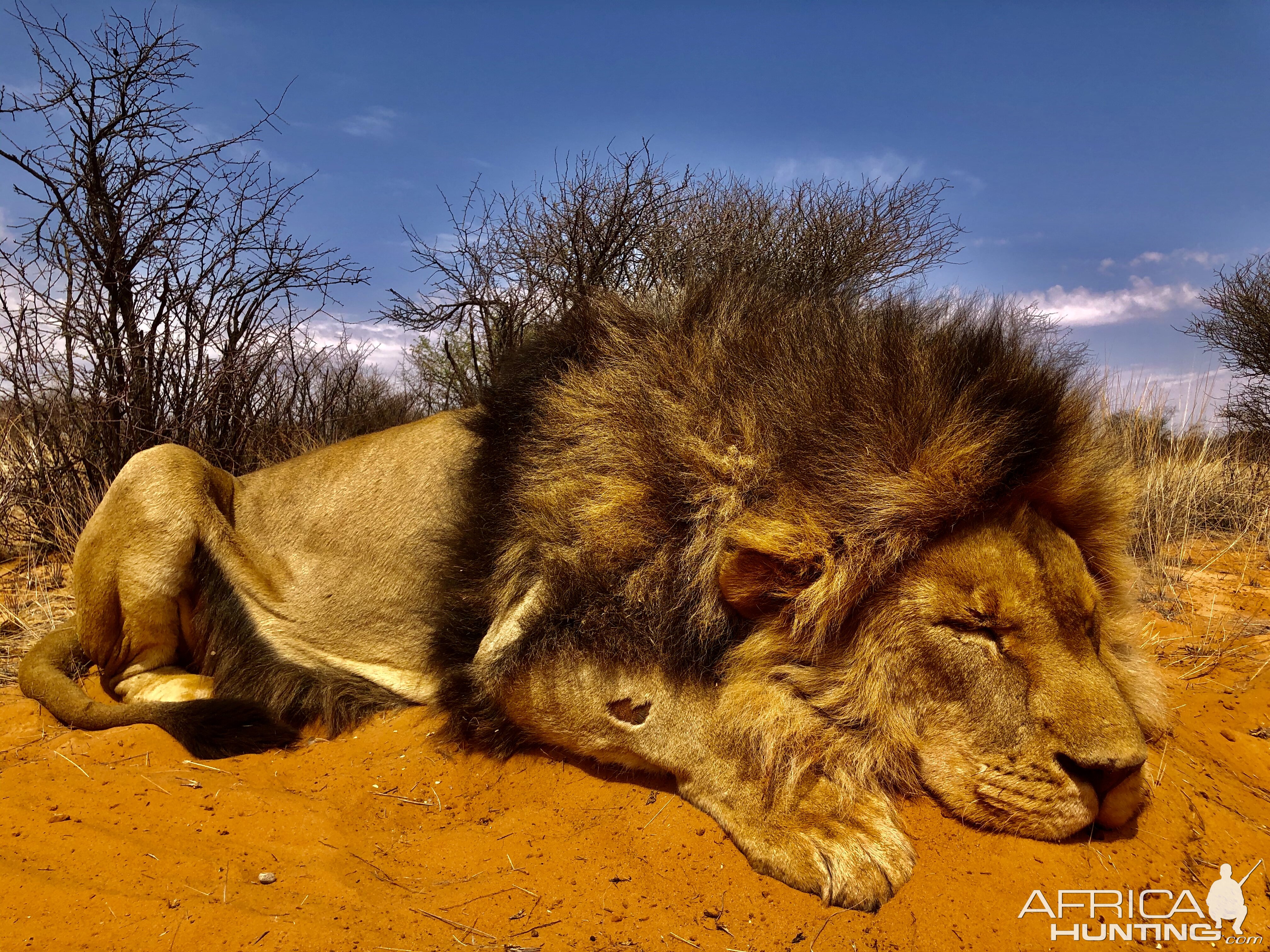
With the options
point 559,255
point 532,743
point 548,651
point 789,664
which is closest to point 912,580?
point 789,664

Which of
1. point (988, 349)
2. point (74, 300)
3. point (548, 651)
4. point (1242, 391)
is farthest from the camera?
point (1242, 391)

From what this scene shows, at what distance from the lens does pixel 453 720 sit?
10.2ft

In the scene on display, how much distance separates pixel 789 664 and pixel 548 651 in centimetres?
87

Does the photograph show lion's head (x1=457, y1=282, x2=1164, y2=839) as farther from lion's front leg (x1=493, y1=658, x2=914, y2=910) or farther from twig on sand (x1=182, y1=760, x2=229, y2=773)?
twig on sand (x1=182, y1=760, x2=229, y2=773)

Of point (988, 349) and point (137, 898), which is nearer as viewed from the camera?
point (137, 898)

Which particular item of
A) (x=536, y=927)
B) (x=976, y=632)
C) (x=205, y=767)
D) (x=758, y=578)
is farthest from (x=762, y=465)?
(x=205, y=767)

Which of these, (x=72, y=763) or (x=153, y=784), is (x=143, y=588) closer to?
(x=72, y=763)

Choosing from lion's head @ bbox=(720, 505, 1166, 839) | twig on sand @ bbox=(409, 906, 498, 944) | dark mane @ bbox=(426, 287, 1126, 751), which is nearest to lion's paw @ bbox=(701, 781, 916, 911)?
lion's head @ bbox=(720, 505, 1166, 839)

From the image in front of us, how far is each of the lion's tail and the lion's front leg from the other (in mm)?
1324

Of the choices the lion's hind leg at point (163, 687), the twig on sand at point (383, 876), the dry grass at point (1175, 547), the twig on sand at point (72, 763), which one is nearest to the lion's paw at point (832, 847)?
the twig on sand at point (383, 876)

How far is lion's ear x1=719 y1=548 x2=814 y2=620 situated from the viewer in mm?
2424

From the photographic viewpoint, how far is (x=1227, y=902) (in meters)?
A: 2.25

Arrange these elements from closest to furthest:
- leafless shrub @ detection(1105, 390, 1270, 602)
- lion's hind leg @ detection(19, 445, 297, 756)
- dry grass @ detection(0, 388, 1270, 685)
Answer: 1. lion's hind leg @ detection(19, 445, 297, 756)
2. dry grass @ detection(0, 388, 1270, 685)
3. leafless shrub @ detection(1105, 390, 1270, 602)

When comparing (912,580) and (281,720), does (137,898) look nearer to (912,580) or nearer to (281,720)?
(281,720)
